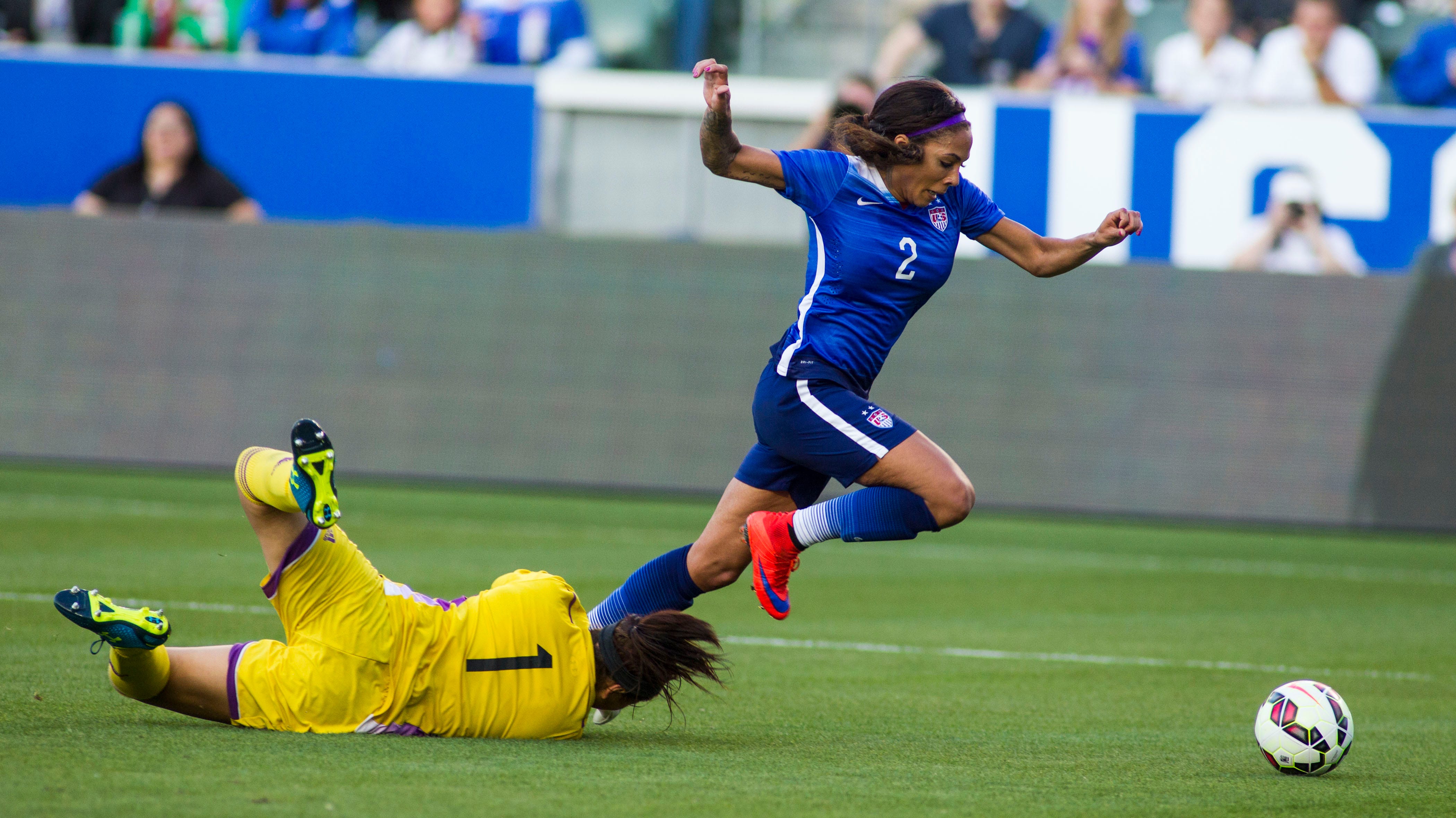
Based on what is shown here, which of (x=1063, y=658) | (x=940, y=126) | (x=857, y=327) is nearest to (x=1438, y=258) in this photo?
(x=1063, y=658)

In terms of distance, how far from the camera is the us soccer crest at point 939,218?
19.3ft

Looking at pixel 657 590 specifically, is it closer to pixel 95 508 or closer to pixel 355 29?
pixel 95 508

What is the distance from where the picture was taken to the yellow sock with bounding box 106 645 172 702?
16.1 feet

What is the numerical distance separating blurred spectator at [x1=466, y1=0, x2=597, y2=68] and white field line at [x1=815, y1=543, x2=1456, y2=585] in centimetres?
658

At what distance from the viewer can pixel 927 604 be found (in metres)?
9.34

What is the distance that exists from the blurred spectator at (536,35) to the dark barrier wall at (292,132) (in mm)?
1117

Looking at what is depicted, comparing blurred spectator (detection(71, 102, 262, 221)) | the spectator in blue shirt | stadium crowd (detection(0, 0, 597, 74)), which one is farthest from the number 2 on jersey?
the spectator in blue shirt

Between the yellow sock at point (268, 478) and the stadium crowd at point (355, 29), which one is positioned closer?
the yellow sock at point (268, 478)

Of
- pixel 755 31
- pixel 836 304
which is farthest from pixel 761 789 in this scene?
pixel 755 31

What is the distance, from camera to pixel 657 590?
6035mm

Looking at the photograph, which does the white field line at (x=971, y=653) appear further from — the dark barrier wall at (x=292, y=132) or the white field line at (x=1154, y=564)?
the dark barrier wall at (x=292, y=132)

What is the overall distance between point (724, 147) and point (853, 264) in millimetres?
609

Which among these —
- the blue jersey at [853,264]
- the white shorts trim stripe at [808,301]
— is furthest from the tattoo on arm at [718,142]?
the white shorts trim stripe at [808,301]

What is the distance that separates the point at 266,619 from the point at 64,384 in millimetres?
6720
